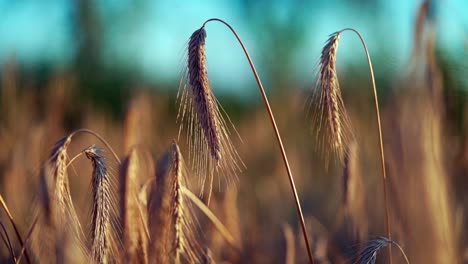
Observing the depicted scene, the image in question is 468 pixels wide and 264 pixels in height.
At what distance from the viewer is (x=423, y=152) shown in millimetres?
1527

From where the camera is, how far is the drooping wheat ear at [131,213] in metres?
1.21

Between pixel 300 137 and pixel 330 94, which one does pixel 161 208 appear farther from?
pixel 300 137

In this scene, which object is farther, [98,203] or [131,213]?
[131,213]

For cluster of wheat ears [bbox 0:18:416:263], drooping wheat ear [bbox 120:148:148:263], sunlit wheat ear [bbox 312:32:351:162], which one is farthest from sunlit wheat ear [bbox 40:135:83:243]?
sunlit wheat ear [bbox 312:32:351:162]

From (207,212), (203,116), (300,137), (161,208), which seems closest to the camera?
(203,116)

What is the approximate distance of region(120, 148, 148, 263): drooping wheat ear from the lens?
3.97 ft

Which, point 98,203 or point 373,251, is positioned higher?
point 98,203

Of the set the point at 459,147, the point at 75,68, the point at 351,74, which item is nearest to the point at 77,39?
the point at 75,68

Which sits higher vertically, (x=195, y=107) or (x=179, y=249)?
(x=195, y=107)

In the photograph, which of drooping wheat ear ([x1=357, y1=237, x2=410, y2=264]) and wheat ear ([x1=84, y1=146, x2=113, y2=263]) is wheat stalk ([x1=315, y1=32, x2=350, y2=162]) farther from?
wheat ear ([x1=84, y1=146, x2=113, y2=263])

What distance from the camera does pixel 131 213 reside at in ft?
4.03

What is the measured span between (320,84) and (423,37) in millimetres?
555

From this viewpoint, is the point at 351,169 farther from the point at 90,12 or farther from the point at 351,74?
the point at 90,12

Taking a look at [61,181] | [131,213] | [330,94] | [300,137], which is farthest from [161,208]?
[300,137]
